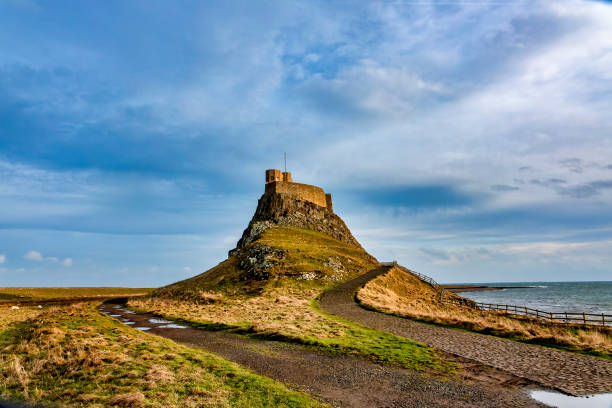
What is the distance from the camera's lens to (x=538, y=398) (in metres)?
12.7

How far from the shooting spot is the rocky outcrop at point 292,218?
9338 cm

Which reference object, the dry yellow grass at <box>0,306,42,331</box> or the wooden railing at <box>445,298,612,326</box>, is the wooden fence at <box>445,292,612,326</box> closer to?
the wooden railing at <box>445,298,612,326</box>

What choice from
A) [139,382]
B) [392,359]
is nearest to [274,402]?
[139,382]

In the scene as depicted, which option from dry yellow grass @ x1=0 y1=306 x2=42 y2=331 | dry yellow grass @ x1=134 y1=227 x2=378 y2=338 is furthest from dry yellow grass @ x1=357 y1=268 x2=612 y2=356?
dry yellow grass @ x1=0 y1=306 x2=42 y2=331

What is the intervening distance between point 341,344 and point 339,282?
39.5m

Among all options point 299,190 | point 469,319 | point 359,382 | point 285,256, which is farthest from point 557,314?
point 299,190

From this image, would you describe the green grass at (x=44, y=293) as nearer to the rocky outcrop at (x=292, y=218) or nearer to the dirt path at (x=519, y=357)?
the rocky outcrop at (x=292, y=218)

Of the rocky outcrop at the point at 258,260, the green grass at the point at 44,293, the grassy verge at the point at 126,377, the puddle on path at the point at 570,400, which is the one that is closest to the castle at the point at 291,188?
the rocky outcrop at the point at 258,260

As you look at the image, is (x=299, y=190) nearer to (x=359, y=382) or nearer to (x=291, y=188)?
(x=291, y=188)

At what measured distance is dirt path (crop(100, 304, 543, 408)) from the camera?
40.4 feet

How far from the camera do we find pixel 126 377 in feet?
46.1

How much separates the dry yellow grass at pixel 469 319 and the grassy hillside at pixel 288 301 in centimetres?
690

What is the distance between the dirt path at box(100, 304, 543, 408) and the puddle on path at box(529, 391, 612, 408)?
0.49 m

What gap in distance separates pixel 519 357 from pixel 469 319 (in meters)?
12.4
